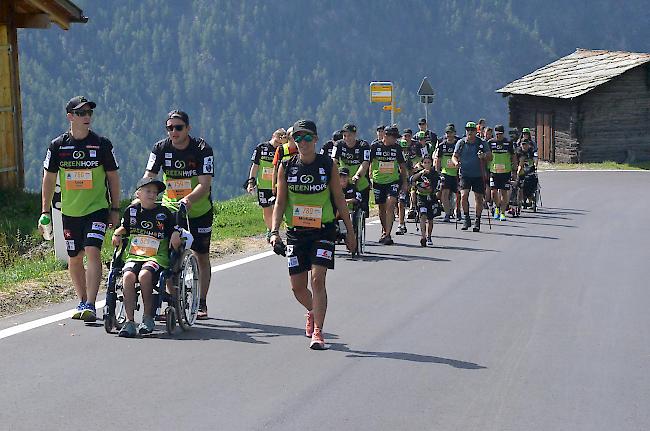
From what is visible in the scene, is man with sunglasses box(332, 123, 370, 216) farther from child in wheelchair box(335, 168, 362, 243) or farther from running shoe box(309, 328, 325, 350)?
running shoe box(309, 328, 325, 350)

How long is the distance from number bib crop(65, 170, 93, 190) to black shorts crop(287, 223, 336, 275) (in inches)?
80.9

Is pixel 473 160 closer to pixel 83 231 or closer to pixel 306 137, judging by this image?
pixel 83 231

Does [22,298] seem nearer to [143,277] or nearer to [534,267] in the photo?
[143,277]

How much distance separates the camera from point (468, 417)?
7266 mm

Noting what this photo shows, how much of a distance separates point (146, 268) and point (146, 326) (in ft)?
1.50

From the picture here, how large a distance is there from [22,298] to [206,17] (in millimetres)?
129330

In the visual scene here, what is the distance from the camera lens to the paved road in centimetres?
725

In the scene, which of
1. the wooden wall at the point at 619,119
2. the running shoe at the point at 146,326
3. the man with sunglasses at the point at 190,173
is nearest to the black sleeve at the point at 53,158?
the man with sunglasses at the point at 190,173

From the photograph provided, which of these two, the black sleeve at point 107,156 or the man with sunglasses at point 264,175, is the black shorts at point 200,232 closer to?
the black sleeve at point 107,156

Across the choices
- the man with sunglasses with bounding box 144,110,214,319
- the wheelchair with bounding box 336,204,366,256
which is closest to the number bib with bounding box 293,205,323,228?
the man with sunglasses with bounding box 144,110,214,319

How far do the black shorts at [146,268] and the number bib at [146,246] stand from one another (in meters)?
0.09

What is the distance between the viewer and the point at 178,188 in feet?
35.1

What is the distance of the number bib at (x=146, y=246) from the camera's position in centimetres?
988

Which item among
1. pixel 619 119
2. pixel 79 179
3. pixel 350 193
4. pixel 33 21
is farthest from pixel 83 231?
pixel 619 119
